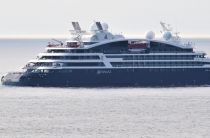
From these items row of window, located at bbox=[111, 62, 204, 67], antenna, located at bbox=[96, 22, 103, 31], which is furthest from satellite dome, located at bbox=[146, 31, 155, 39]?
antenna, located at bbox=[96, 22, 103, 31]

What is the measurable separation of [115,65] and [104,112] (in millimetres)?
36956

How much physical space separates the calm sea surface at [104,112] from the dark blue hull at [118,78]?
11.2 feet

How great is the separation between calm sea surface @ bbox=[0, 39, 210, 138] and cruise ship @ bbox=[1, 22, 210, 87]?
3.94m

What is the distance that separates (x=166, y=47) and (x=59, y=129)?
5539cm

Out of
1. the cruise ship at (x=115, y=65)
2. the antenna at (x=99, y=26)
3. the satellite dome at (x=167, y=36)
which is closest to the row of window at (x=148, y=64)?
the cruise ship at (x=115, y=65)

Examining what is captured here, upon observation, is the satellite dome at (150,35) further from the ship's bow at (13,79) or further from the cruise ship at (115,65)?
the ship's bow at (13,79)

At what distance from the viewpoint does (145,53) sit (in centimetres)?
16925

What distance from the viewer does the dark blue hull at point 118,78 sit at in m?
165

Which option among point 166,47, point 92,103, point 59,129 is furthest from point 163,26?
point 59,129

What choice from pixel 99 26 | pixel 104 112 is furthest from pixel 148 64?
pixel 104 112

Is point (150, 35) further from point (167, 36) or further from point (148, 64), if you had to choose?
point (148, 64)

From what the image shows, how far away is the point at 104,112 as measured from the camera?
131500 mm

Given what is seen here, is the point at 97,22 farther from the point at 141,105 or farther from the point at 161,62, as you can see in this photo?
the point at 141,105

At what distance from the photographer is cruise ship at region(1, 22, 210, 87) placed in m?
166
